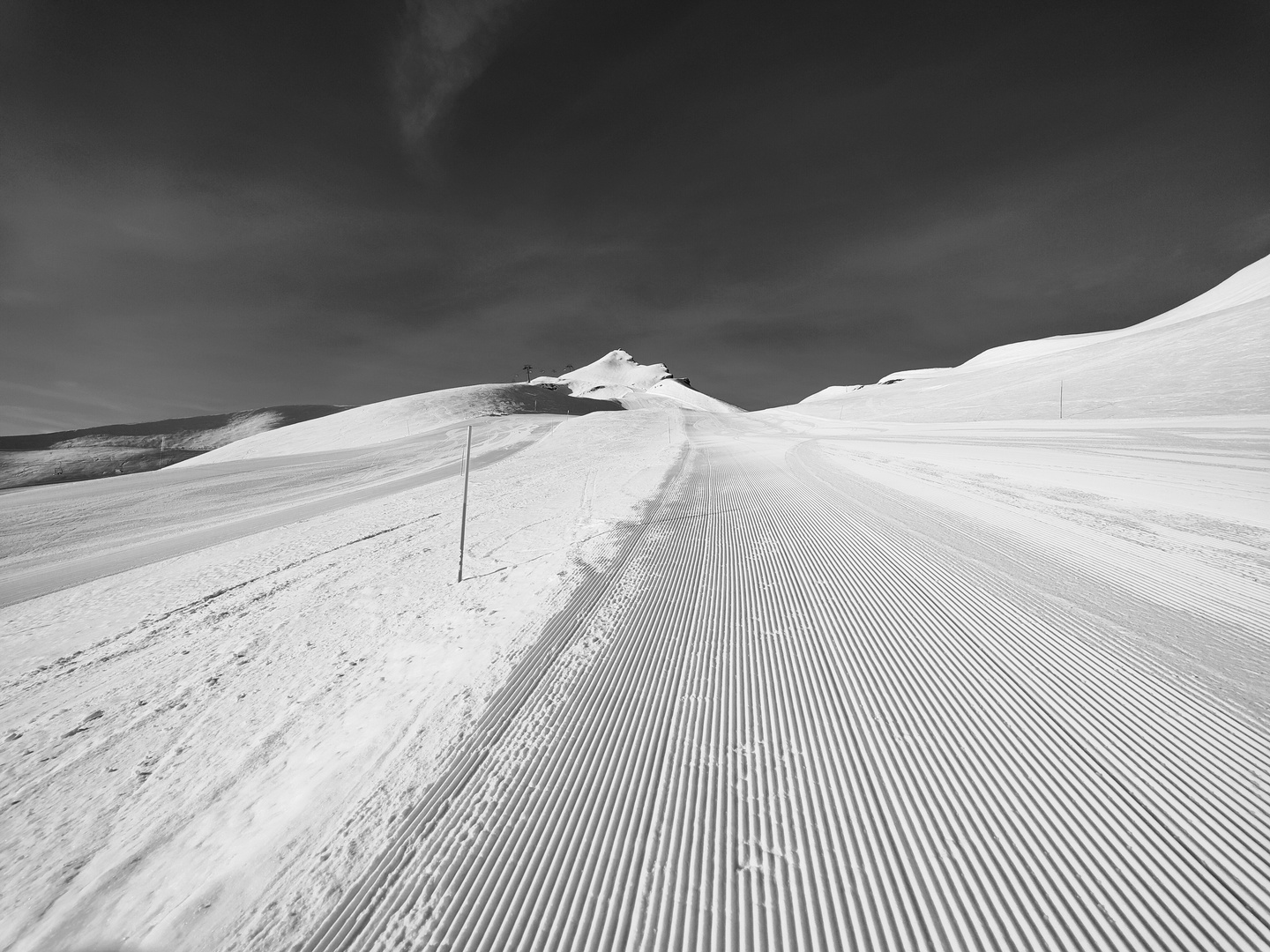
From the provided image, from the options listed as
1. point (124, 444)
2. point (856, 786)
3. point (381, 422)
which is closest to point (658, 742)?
point (856, 786)

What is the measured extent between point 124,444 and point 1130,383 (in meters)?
152

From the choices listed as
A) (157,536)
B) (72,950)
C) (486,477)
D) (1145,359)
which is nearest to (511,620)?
(72,950)

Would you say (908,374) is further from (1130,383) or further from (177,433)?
(177,433)

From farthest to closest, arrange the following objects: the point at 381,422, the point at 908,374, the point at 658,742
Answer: the point at 908,374 < the point at 381,422 < the point at 658,742

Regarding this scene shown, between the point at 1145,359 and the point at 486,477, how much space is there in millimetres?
45156

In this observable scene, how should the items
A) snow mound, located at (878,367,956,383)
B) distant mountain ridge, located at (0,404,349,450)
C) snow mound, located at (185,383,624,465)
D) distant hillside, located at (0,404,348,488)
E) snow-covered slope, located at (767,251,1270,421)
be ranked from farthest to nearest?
snow mound, located at (878,367,956,383)
distant mountain ridge, located at (0,404,349,450)
distant hillside, located at (0,404,348,488)
snow mound, located at (185,383,624,465)
snow-covered slope, located at (767,251,1270,421)

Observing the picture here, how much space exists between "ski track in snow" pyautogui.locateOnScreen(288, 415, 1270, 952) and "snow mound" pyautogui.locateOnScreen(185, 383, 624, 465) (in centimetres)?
3580

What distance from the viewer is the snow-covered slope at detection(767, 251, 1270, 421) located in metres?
24.6

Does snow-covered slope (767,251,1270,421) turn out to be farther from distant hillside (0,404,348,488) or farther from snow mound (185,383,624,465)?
distant hillside (0,404,348,488)

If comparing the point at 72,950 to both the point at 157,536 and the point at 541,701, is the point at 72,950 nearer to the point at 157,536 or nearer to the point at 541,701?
the point at 541,701

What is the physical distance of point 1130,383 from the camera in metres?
30.0

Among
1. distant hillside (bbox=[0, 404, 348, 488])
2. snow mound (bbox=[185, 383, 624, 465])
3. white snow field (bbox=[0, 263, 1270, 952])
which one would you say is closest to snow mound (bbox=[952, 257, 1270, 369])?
white snow field (bbox=[0, 263, 1270, 952])

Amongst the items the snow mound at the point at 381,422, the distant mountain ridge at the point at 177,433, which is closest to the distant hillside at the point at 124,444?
the distant mountain ridge at the point at 177,433

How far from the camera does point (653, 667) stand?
4020 mm
